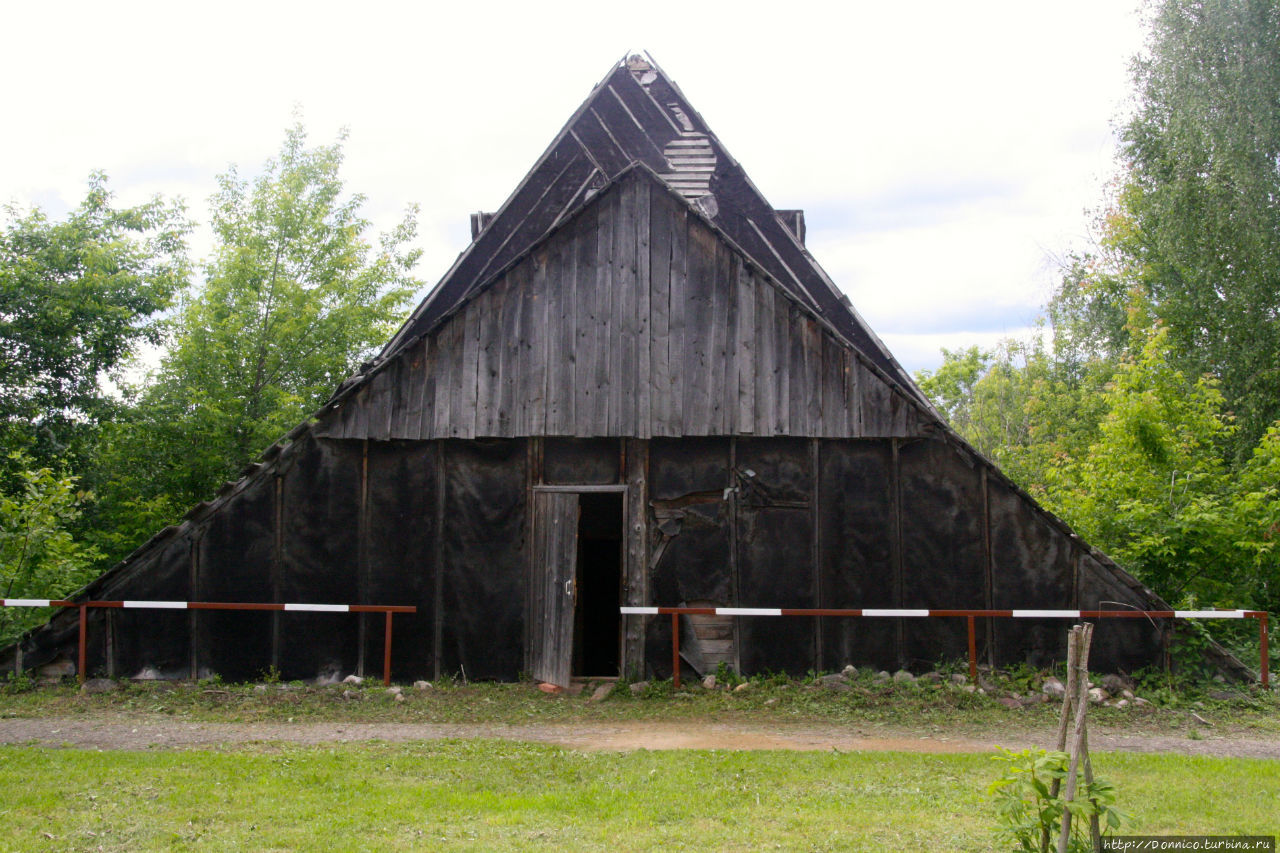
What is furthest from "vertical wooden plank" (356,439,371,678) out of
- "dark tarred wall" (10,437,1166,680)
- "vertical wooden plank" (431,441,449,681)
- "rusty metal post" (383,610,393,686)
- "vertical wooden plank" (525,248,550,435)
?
"vertical wooden plank" (525,248,550,435)

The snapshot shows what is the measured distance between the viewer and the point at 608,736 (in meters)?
9.19

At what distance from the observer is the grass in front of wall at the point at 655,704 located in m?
9.95

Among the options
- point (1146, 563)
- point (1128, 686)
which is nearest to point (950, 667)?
point (1128, 686)

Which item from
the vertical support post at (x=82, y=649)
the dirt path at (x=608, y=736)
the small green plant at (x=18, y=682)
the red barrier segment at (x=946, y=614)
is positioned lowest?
the dirt path at (x=608, y=736)

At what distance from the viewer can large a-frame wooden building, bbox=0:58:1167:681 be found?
37.2 ft

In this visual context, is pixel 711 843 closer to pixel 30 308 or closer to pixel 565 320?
pixel 565 320

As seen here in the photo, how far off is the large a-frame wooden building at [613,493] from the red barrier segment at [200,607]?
0.14 m

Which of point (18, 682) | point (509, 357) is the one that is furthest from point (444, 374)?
point (18, 682)

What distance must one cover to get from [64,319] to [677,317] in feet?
48.9

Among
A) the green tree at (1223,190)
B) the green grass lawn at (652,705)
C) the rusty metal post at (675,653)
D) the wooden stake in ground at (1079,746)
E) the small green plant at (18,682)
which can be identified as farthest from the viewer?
the green tree at (1223,190)

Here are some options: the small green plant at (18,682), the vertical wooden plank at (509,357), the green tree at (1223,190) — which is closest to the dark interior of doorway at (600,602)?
the vertical wooden plank at (509,357)

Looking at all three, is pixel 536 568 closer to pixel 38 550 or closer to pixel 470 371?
pixel 470 371

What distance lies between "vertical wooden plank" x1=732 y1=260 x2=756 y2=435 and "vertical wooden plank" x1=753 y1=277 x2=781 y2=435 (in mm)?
45

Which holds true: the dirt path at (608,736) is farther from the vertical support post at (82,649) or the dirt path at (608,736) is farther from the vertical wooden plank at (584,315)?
the vertical wooden plank at (584,315)
